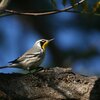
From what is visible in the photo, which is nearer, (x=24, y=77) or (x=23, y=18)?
(x=24, y=77)

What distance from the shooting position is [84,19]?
46.5ft

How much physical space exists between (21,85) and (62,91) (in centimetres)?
46

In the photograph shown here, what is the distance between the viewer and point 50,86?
625cm

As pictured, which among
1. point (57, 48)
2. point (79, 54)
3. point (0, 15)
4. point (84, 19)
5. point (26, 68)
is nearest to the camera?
point (0, 15)

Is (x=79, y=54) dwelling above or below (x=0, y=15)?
below

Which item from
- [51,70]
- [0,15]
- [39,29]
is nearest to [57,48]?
[39,29]

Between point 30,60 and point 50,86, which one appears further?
point 30,60

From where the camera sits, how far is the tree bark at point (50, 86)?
6.05 m

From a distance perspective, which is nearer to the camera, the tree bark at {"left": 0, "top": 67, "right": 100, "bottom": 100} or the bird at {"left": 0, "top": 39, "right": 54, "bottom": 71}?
the tree bark at {"left": 0, "top": 67, "right": 100, "bottom": 100}

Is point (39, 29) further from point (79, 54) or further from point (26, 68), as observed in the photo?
point (26, 68)

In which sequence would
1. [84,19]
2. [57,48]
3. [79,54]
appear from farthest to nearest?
[84,19]
[79,54]
[57,48]

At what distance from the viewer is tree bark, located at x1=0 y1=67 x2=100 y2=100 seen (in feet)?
19.8

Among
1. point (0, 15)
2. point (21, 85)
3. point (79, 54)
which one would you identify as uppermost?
point (0, 15)

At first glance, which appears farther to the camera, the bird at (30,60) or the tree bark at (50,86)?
the bird at (30,60)
